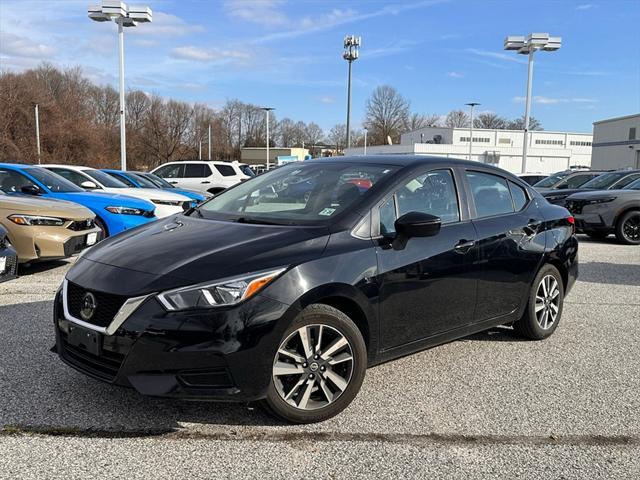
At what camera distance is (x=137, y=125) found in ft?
255

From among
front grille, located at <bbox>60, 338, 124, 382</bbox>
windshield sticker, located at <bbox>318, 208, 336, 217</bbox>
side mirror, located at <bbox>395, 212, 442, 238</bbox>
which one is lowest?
front grille, located at <bbox>60, 338, 124, 382</bbox>

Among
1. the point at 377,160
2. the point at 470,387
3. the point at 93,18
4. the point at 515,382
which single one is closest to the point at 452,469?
the point at 470,387

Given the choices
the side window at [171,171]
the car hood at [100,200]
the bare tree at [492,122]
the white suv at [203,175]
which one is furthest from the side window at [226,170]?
the bare tree at [492,122]

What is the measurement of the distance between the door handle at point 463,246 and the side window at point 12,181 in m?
7.35

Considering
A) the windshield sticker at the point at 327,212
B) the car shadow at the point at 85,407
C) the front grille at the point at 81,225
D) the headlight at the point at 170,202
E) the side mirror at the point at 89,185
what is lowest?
the car shadow at the point at 85,407

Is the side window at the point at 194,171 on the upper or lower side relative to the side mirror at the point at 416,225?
upper

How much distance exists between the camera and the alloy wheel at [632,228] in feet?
39.6

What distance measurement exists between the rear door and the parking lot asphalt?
1.65 ft

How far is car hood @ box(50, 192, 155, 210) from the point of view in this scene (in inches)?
359

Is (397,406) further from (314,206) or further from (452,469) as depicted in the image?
(314,206)

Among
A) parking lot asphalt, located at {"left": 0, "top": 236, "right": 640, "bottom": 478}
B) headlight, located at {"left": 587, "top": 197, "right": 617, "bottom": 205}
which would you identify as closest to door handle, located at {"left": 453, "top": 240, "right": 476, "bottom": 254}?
parking lot asphalt, located at {"left": 0, "top": 236, "right": 640, "bottom": 478}

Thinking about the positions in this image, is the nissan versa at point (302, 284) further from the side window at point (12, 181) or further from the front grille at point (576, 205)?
the front grille at point (576, 205)

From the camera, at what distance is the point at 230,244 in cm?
331

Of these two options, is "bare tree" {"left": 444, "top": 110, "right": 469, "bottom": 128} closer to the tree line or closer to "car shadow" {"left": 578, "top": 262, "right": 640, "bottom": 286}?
the tree line
